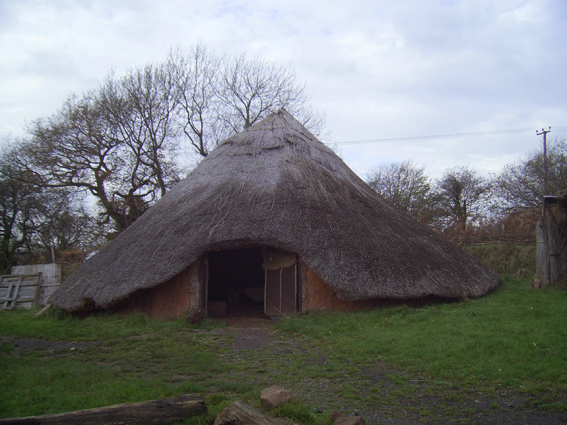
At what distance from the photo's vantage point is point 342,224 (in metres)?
12.3

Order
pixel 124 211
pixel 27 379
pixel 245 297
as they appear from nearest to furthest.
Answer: pixel 27 379 < pixel 245 297 < pixel 124 211

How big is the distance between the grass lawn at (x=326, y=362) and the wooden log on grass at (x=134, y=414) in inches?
10.4

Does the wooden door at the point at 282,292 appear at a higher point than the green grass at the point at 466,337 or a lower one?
higher

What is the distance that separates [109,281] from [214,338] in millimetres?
3731

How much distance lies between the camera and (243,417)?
4152 mm

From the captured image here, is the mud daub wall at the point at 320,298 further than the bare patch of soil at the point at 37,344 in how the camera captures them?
Yes

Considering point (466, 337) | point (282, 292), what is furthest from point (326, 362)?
point (282, 292)

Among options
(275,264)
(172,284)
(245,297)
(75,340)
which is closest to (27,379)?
(75,340)

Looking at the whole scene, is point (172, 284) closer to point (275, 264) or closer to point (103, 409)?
point (275, 264)

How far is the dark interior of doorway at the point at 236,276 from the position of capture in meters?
16.2

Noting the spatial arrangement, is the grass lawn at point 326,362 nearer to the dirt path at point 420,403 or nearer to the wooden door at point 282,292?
the dirt path at point 420,403

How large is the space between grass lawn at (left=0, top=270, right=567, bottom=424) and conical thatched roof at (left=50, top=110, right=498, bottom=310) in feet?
2.90

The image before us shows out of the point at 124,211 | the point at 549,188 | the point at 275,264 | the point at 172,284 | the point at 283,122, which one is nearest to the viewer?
the point at 172,284

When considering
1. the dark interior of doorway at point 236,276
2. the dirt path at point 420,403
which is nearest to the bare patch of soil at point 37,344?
the dirt path at point 420,403
